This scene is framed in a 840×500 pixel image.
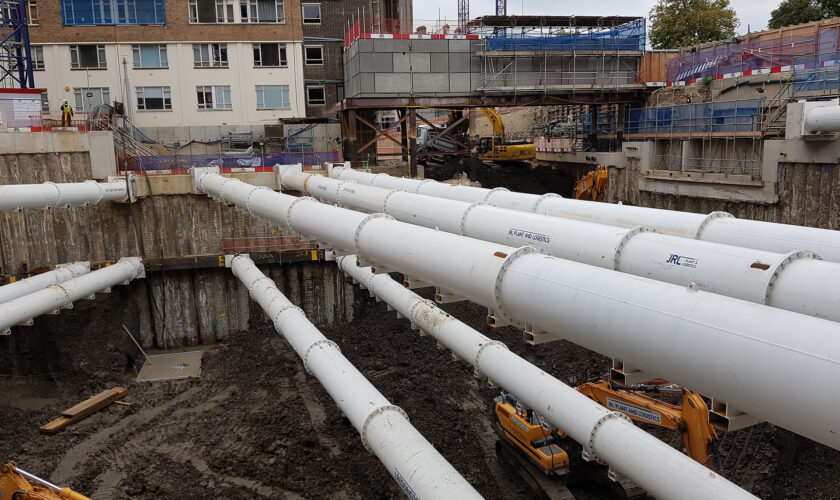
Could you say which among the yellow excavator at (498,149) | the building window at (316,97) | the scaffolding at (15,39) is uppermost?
the scaffolding at (15,39)

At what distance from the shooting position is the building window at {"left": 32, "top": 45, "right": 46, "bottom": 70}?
38.2 metres

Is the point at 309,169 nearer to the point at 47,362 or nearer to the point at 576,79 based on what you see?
the point at 47,362

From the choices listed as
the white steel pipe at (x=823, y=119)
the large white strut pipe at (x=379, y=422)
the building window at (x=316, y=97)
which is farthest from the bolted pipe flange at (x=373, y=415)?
the building window at (x=316, y=97)

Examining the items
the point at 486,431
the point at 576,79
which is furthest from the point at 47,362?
the point at 576,79

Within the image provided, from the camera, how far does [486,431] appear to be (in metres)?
17.0

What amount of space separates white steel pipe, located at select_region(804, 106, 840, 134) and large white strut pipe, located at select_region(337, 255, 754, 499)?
46.7 ft

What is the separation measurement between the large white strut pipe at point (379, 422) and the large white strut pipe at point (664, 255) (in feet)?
12.0

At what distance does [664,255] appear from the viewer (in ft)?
26.7

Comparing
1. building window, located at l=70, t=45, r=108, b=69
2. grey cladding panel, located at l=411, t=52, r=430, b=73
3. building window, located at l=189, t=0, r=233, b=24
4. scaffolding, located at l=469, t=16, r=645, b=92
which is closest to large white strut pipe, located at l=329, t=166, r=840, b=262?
grey cladding panel, located at l=411, t=52, r=430, b=73

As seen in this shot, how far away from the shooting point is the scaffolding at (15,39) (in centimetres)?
3019

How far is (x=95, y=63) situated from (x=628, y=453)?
133ft

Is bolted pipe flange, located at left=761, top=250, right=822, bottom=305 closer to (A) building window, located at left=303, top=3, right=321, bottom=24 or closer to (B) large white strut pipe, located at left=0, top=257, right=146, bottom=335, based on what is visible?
(B) large white strut pipe, located at left=0, top=257, right=146, bottom=335

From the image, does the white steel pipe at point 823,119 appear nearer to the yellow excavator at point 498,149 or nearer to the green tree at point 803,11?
the yellow excavator at point 498,149

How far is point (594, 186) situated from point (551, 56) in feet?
23.4
